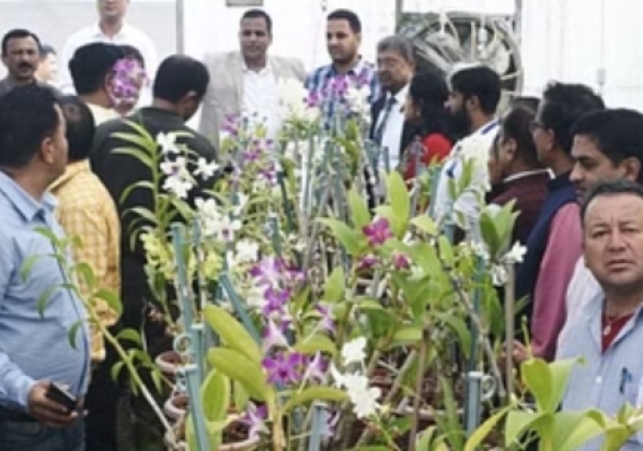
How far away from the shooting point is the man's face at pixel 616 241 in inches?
80.8

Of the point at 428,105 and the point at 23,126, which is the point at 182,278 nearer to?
the point at 23,126

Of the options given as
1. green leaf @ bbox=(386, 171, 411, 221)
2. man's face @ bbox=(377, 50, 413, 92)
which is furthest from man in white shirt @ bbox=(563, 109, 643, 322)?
man's face @ bbox=(377, 50, 413, 92)

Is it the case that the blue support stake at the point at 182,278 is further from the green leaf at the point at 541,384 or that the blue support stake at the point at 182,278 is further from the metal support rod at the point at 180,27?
the metal support rod at the point at 180,27

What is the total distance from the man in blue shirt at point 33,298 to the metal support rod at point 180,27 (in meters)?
3.76

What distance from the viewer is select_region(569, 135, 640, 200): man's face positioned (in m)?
2.55

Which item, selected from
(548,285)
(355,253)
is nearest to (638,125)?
(548,285)

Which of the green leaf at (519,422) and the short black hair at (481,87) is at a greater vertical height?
the short black hair at (481,87)

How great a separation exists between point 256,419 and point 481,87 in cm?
261

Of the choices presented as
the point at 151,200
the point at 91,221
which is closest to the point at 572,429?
the point at 91,221

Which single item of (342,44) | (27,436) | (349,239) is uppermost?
(342,44)

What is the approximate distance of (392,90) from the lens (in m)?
5.05

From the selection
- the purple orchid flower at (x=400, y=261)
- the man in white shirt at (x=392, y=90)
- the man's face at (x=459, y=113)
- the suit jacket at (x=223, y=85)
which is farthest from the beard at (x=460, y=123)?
the purple orchid flower at (x=400, y=261)

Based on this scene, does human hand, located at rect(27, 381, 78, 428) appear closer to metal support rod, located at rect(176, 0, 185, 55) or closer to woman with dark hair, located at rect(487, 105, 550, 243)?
woman with dark hair, located at rect(487, 105, 550, 243)

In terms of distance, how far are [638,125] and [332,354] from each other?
105 cm
